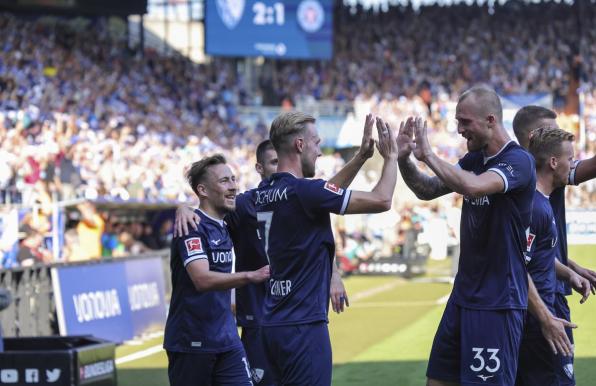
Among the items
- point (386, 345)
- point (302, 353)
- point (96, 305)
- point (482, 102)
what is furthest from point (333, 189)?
point (96, 305)

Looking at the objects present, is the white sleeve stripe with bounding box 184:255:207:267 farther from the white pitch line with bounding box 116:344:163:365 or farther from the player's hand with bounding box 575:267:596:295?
the white pitch line with bounding box 116:344:163:365

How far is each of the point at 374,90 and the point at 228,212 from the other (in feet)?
117

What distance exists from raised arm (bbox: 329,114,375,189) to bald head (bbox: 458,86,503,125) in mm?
611

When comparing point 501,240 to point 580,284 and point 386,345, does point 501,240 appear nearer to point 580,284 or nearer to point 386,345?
point 580,284

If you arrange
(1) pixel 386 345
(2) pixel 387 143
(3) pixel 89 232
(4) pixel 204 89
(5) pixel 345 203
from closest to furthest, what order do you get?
1. (5) pixel 345 203
2. (2) pixel 387 143
3. (1) pixel 386 345
4. (3) pixel 89 232
5. (4) pixel 204 89

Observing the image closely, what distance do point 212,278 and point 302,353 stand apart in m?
0.98

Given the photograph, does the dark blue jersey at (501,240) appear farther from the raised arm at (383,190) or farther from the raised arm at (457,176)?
the raised arm at (383,190)

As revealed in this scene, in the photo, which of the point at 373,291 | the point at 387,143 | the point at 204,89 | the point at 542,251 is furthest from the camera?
the point at 204,89

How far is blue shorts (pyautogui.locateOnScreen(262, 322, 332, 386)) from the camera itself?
620 cm

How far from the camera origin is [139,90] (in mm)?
35844

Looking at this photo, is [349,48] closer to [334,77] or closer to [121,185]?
Answer: [334,77]

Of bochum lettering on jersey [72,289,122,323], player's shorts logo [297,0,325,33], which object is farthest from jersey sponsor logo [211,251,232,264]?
player's shorts logo [297,0,325,33]

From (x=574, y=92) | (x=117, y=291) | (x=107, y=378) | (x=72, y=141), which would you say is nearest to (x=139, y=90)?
(x=72, y=141)

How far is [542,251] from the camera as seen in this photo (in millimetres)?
7219
